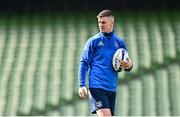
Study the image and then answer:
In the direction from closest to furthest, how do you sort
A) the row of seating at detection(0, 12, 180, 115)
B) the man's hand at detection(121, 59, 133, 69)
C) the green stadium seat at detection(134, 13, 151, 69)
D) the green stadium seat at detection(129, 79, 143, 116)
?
the man's hand at detection(121, 59, 133, 69)
the green stadium seat at detection(129, 79, 143, 116)
the row of seating at detection(0, 12, 180, 115)
the green stadium seat at detection(134, 13, 151, 69)

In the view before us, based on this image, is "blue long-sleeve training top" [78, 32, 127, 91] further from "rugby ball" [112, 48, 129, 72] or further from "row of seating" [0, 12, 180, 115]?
"row of seating" [0, 12, 180, 115]

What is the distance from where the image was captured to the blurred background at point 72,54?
9.98 meters

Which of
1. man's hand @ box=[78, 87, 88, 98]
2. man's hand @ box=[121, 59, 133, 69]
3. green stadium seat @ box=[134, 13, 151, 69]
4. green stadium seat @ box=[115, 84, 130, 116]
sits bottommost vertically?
green stadium seat @ box=[115, 84, 130, 116]

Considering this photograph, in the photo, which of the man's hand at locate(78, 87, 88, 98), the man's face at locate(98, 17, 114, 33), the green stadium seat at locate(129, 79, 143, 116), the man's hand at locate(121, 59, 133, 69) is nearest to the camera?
the man's hand at locate(78, 87, 88, 98)

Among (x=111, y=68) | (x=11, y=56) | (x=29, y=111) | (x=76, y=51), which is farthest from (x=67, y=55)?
(x=111, y=68)

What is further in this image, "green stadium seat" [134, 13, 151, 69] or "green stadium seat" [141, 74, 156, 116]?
"green stadium seat" [134, 13, 151, 69]

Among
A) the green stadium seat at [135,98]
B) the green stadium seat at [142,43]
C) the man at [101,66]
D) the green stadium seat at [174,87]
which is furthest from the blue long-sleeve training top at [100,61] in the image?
the green stadium seat at [142,43]

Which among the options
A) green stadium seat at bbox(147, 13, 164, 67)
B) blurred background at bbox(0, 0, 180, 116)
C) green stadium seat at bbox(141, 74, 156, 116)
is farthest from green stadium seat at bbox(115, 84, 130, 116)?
green stadium seat at bbox(147, 13, 164, 67)

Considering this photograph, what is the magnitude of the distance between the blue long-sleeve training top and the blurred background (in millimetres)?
4293

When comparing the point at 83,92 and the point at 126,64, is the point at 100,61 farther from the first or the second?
the point at 83,92

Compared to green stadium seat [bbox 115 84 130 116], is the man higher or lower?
higher

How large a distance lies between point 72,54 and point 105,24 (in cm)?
629

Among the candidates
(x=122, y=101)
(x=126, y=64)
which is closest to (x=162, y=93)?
(x=122, y=101)

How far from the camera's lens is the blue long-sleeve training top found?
5258 millimetres
